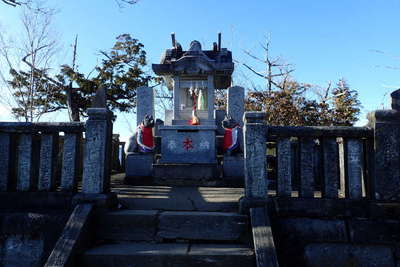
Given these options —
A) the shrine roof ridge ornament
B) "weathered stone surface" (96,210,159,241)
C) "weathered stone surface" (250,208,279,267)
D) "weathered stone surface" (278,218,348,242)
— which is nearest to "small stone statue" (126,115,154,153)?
the shrine roof ridge ornament

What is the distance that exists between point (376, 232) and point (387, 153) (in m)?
0.97

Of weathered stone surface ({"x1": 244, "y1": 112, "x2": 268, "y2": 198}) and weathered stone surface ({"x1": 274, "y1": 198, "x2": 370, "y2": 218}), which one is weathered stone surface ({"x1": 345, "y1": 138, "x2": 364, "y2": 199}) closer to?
weathered stone surface ({"x1": 274, "y1": 198, "x2": 370, "y2": 218})

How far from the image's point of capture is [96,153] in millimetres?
3852

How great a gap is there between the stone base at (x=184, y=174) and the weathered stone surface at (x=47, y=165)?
3.20 m

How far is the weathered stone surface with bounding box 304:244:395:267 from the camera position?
3.39 meters

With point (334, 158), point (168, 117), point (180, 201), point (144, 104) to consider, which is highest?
point (144, 104)

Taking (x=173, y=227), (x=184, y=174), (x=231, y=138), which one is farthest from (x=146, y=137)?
(x=173, y=227)

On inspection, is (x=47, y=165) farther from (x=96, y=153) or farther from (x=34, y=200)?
(x=96, y=153)

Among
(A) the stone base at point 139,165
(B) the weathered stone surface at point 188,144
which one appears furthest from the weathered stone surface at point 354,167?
(A) the stone base at point 139,165

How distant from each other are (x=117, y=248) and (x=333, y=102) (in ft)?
56.9

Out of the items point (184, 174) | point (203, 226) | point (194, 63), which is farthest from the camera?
point (194, 63)

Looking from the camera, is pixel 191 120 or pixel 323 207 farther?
pixel 191 120

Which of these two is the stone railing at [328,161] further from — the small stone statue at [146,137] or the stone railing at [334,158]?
the small stone statue at [146,137]

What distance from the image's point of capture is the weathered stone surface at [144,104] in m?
8.55
